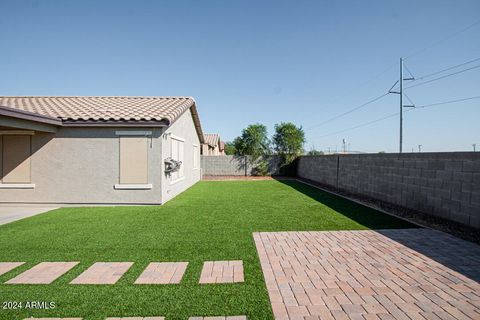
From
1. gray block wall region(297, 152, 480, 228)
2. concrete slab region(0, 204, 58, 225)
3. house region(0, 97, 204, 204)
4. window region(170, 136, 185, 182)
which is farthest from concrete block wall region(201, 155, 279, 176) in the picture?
concrete slab region(0, 204, 58, 225)

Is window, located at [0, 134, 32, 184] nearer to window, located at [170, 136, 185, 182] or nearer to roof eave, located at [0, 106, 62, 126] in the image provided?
roof eave, located at [0, 106, 62, 126]

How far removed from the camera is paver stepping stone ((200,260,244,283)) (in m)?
3.89

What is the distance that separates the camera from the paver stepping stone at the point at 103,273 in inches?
151

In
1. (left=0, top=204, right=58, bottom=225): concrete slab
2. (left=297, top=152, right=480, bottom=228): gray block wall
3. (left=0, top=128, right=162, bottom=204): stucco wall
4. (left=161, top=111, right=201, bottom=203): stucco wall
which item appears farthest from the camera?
(left=161, top=111, right=201, bottom=203): stucco wall

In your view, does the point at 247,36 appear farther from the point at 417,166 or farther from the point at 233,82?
the point at 417,166

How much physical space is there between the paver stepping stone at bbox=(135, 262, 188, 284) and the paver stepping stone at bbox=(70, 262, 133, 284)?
35cm

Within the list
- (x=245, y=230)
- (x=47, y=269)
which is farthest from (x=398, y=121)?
(x=47, y=269)

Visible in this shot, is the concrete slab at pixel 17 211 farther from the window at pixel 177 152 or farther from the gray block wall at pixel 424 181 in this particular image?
the gray block wall at pixel 424 181

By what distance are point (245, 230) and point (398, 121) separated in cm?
1981

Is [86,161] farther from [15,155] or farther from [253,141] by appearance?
[253,141]

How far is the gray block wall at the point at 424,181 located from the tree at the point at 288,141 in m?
10.7

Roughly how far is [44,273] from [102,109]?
810 centimetres

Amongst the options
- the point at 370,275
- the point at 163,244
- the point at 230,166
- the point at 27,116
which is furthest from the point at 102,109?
the point at 230,166

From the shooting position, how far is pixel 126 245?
542 centimetres
